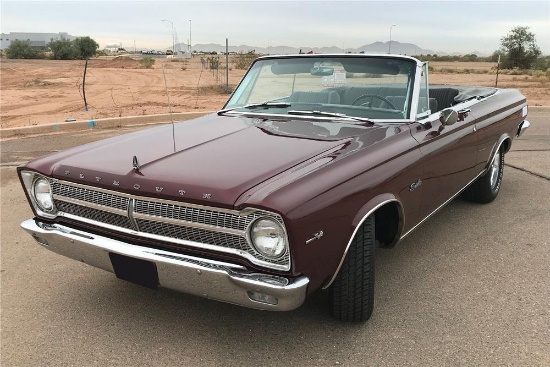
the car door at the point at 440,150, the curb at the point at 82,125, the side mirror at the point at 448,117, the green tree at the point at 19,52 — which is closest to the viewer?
the car door at the point at 440,150

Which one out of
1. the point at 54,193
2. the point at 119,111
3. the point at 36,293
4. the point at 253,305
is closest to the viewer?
the point at 253,305

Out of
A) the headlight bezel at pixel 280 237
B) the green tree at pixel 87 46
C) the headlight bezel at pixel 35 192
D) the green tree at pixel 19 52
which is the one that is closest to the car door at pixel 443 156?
the headlight bezel at pixel 280 237

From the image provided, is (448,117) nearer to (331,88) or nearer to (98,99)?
(331,88)

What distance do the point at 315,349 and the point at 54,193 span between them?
1.71m

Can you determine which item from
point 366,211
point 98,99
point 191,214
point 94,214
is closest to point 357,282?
point 366,211

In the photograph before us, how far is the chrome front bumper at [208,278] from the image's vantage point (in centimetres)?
219

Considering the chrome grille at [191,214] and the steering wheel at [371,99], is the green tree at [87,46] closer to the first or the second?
the steering wheel at [371,99]

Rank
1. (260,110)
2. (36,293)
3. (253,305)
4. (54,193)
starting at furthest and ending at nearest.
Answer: (260,110)
(36,293)
(54,193)
(253,305)

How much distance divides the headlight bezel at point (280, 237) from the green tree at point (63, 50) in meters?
55.1

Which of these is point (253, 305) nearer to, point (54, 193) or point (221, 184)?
point (221, 184)

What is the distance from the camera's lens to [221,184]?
2.29 meters

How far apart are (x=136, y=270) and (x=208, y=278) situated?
0.45m

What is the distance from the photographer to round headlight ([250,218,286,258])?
7.16ft

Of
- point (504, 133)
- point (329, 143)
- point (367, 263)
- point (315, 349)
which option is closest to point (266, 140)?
point (329, 143)
